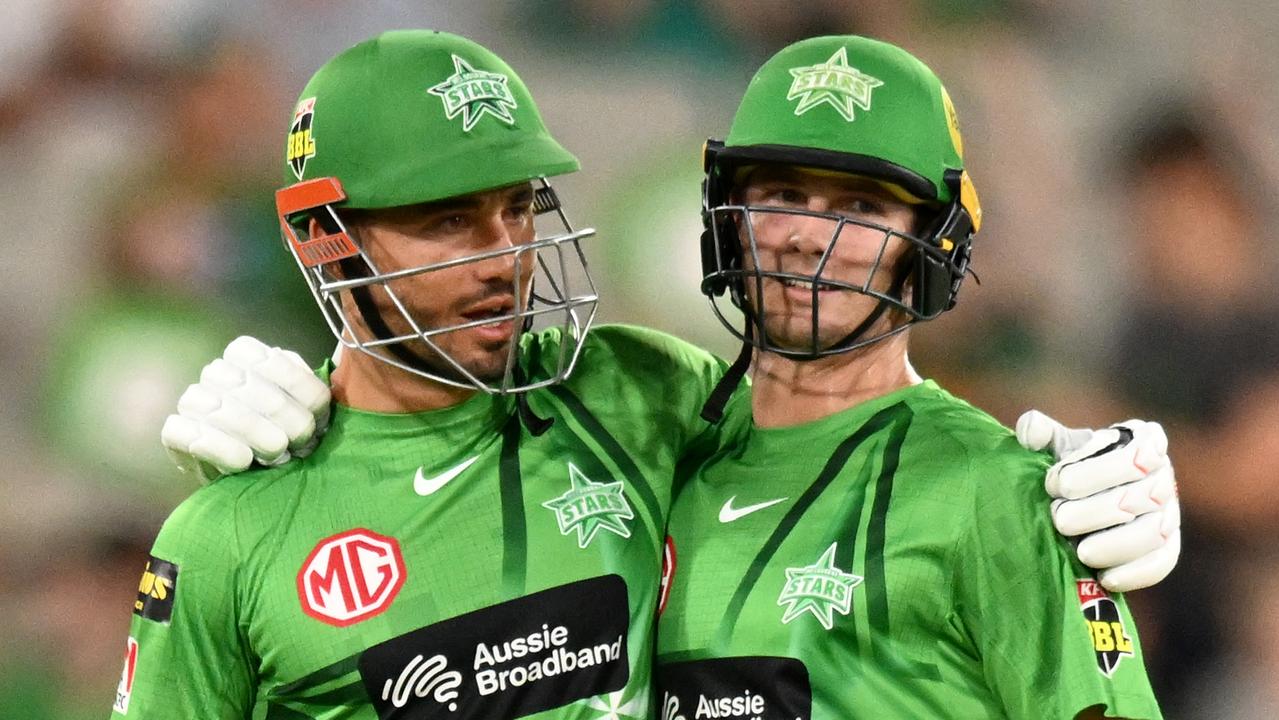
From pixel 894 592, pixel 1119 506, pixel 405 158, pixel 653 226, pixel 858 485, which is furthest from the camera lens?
pixel 653 226

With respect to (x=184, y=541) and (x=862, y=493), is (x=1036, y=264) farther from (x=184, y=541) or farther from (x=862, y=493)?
(x=184, y=541)

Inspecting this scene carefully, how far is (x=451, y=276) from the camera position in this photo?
2260 mm

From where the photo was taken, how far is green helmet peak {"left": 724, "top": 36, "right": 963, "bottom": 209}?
218 cm

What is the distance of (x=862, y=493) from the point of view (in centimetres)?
212

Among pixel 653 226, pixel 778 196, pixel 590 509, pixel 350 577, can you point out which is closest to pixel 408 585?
pixel 350 577

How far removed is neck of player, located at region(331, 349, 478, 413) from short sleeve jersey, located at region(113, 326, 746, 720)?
0.11 feet

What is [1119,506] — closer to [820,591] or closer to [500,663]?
[820,591]

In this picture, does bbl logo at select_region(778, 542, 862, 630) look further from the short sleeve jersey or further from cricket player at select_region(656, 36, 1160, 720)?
the short sleeve jersey

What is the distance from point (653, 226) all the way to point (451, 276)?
6.59 ft

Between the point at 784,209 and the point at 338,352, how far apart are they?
786 millimetres

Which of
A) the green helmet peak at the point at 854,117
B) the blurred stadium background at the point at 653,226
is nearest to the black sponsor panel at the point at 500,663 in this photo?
the green helmet peak at the point at 854,117

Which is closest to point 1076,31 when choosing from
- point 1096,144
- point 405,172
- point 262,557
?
point 1096,144

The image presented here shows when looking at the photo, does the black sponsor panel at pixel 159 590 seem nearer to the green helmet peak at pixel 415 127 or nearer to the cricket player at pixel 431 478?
A: the cricket player at pixel 431 478

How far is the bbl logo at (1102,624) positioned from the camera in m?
1.94
